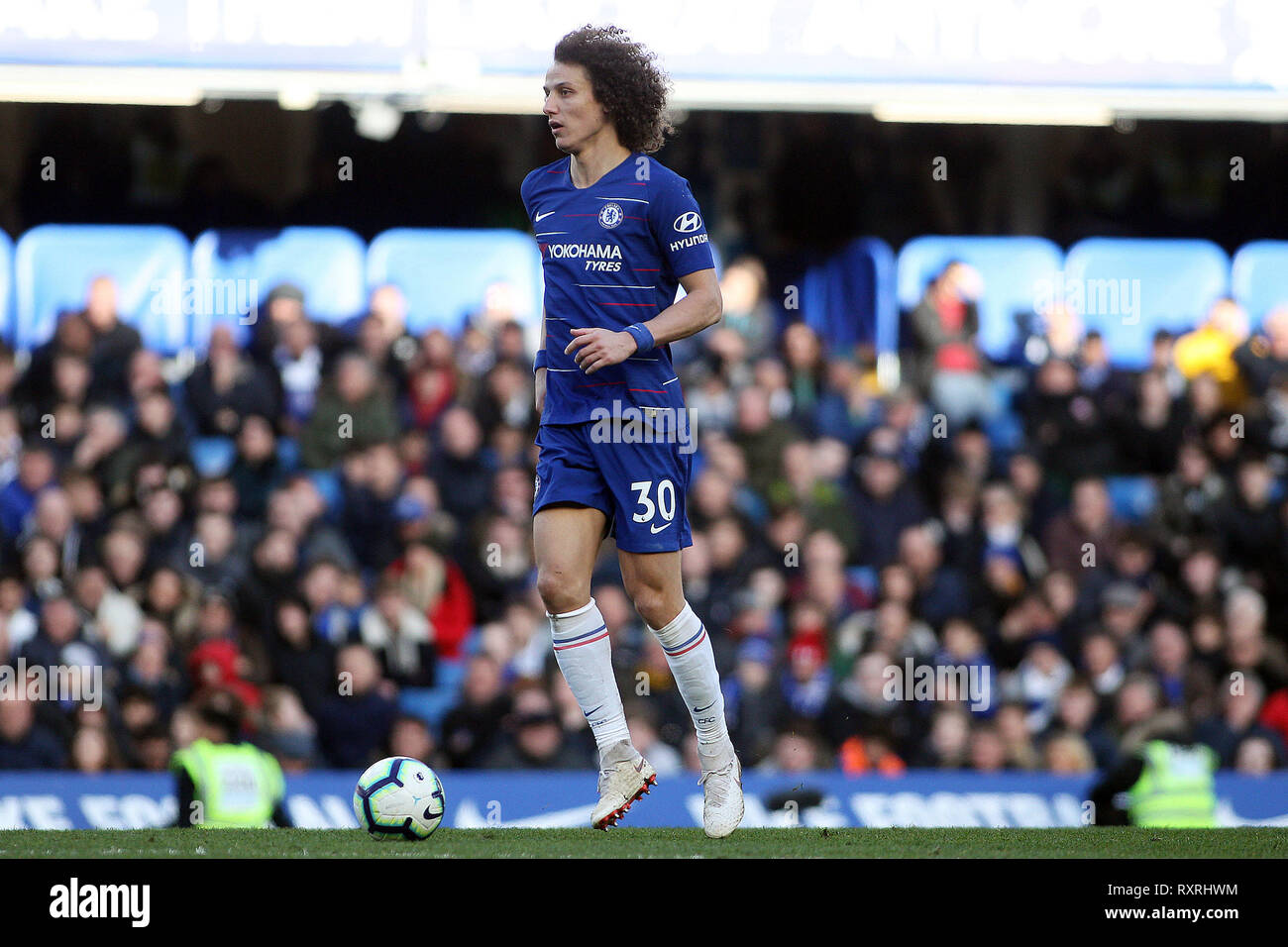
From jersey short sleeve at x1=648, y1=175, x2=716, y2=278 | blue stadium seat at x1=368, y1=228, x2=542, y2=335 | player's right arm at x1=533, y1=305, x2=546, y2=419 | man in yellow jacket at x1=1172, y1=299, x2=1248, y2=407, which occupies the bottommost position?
player's right arm at x1=533, y1=305, x2=546, y2=419

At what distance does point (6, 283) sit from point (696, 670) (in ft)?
24.4

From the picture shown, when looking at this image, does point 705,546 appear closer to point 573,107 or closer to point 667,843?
point 667,843

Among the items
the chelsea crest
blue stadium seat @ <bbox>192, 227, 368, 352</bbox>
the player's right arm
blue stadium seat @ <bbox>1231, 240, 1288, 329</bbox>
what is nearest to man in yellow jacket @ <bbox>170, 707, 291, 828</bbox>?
blue stadium seat @ <bbox>192, 227, 368, 352</bbox>

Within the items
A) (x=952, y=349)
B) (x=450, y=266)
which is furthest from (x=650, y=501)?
(x=450, y=266)

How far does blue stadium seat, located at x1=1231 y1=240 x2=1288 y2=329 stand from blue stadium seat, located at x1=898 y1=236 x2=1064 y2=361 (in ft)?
4.05

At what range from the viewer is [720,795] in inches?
199

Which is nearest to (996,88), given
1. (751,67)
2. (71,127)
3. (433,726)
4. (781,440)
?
(751,67)

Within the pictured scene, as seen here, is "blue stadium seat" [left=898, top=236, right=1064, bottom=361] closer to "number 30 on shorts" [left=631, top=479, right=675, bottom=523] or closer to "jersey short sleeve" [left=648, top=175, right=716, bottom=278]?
"jersey short sleeve" [left=648, top=175, right=716, bottom=278]

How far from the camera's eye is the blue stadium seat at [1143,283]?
36.1 feet

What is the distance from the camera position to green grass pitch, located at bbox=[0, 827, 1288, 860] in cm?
457

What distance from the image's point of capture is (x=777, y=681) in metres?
9.05

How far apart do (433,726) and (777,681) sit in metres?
1.76

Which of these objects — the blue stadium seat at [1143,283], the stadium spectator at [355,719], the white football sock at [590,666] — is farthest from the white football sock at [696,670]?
the blue stadium seat at [1143,283]
